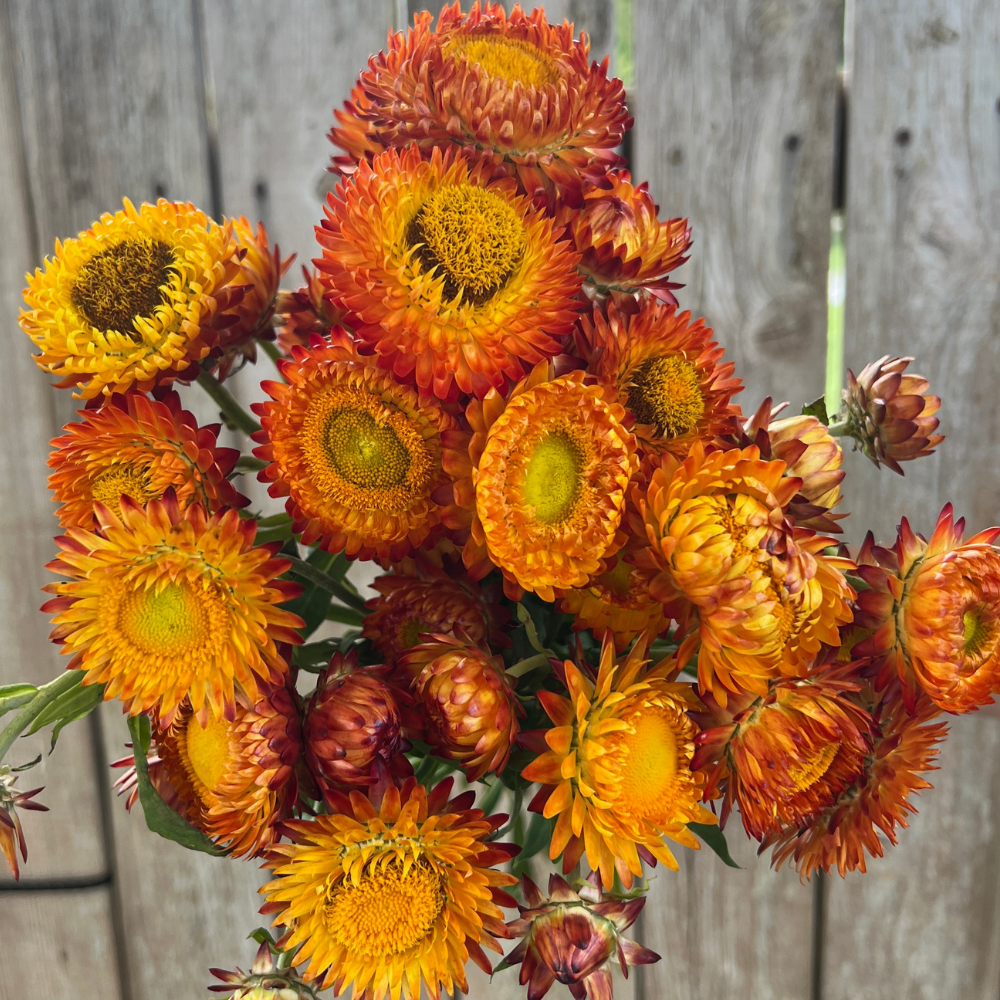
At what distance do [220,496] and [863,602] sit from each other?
29cm

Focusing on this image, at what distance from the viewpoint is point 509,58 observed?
352 millimetres

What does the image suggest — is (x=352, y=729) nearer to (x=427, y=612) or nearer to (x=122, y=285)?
(x=427, y=612)

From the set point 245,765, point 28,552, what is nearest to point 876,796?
point 245,765

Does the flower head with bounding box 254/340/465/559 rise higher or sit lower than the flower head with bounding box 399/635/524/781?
higher

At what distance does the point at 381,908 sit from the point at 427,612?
0.42 ft

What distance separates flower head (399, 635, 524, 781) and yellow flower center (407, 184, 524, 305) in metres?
0.16

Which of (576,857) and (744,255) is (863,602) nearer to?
(576,857)

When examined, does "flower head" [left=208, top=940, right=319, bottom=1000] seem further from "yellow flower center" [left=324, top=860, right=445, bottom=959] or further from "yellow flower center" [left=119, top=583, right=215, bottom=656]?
"yellow flower center" [left=119, top=583, right=215, bottom=656]

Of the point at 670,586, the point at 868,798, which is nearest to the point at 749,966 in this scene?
the point at 868,798

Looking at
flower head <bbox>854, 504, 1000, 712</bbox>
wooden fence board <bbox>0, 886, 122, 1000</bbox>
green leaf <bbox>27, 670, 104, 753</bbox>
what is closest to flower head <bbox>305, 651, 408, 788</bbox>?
green leaf <bbox>27, 670, 104, 753</bbox>

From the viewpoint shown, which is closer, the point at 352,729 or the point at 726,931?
the point at 352,729

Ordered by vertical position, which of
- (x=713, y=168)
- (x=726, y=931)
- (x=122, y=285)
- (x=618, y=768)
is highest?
(x=713, y=168)

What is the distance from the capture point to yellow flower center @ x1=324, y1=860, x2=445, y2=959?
0.33m

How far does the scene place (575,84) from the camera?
35cm
